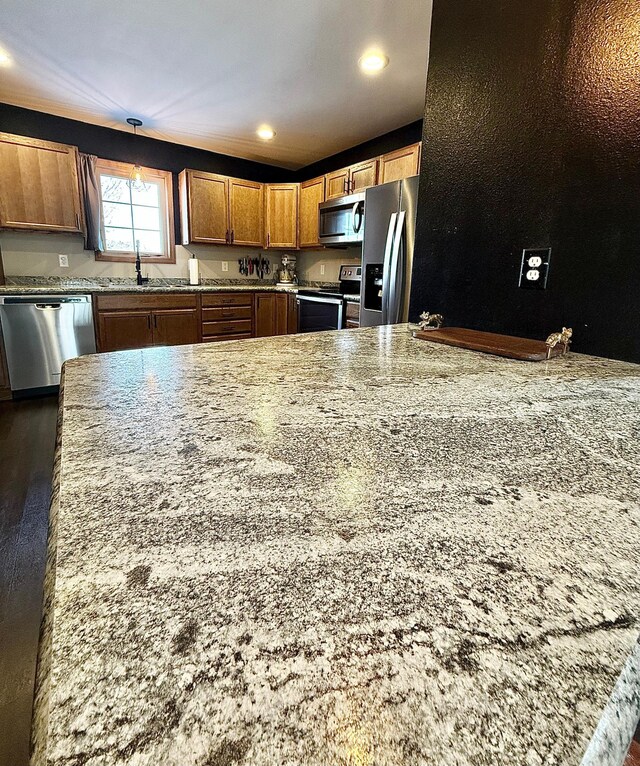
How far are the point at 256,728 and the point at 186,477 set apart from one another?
245mm

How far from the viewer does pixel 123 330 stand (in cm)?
354

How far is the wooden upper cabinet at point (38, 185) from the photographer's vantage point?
3146 millimetres

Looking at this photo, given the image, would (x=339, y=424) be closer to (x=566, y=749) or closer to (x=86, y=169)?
(x=566, y=749)

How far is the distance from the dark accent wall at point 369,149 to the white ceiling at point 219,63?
0.36ft

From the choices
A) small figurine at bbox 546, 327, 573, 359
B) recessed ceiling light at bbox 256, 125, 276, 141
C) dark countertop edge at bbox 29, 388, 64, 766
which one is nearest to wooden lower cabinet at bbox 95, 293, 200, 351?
recessed ceiling light at bbox 256, 125, 276, 141

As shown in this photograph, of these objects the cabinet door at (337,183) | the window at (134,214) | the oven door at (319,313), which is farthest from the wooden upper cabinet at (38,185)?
the cabinet door at (337,183)

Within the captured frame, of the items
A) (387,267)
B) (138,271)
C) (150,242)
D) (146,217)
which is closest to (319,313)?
(387,267)

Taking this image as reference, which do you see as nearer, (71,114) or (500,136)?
(500,136)

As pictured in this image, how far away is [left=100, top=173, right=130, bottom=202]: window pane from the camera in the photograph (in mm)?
3880

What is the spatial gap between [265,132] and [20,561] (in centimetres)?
391

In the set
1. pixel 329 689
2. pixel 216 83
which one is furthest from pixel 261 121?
pixel 329 689

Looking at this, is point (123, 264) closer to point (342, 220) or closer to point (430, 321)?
point (342, 220)

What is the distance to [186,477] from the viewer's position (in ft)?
1.28

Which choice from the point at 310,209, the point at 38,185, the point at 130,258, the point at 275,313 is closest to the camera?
the point at 38,185
